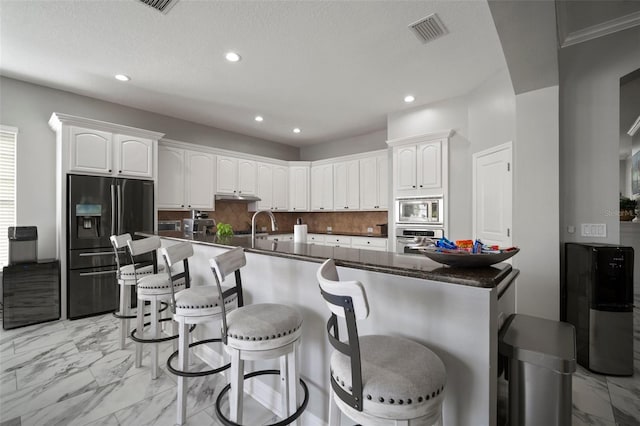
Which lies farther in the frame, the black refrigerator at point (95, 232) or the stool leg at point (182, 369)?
the black refrigerator at point (95, 232)

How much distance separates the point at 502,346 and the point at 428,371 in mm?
487

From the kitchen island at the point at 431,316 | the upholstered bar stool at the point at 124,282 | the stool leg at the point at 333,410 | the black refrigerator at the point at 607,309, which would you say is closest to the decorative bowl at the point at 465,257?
the kitchen island at the point at 431,316

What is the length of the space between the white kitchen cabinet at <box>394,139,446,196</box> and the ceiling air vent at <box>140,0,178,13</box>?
11.1ft

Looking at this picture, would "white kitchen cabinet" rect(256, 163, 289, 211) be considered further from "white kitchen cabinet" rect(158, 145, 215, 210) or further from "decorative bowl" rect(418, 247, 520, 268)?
"decorative bowl" rect(418, 247, 520, 268)

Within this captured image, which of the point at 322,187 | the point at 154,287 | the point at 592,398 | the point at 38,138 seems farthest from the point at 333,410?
the point at 322,187

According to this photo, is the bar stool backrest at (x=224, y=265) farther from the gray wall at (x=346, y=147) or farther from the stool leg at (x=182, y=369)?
the gray wall at (x=346, y=147)

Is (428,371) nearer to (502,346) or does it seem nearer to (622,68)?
(502,346)

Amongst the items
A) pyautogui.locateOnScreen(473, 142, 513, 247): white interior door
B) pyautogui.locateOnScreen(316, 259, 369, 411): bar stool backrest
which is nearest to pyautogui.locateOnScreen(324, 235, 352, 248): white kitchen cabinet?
pyautogui.locateOnScreen(473, 142, 513, 247): white interior door

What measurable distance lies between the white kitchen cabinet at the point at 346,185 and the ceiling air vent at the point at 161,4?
3780mm

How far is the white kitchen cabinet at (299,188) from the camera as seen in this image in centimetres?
623

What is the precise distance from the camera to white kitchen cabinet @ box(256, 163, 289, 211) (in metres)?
5.81

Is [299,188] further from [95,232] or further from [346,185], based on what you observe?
[95,232]

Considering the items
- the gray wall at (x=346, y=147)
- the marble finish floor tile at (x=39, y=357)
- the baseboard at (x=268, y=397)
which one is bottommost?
the marble finish floor tile at (x=39, y=357)

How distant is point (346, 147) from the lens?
6195 mm
